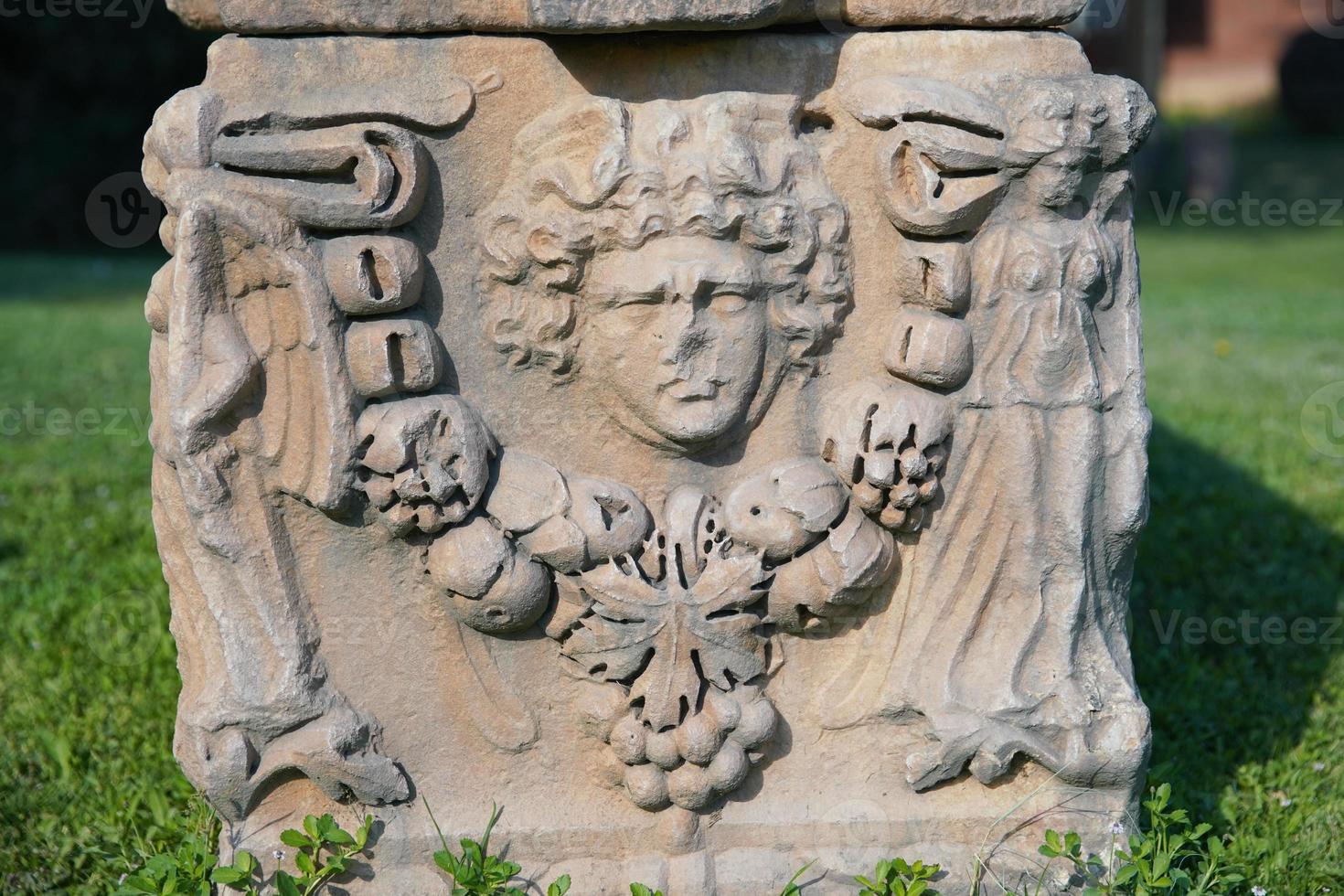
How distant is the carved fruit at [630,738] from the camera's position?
213cm

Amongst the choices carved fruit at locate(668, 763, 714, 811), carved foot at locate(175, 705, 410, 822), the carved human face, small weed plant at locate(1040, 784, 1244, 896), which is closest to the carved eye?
the carved human face

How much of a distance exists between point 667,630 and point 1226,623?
1.89m

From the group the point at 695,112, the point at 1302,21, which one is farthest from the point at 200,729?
the point at 1302,21

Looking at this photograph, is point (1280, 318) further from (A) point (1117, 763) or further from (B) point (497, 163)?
(B) point (497, 163)

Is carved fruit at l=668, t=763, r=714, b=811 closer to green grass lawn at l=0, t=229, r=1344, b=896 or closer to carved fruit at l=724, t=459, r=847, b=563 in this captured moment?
carved fruit at l=724, t=459, r=847, b=563

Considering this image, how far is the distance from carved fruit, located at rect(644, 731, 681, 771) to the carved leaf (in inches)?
0.7

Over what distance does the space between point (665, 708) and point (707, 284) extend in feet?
2.20

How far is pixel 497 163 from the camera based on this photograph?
1985mm

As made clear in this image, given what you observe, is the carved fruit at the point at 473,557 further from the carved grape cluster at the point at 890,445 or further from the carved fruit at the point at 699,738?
the carved grape cluster at the point at 890,445

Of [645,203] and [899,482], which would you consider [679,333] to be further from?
[899,482]

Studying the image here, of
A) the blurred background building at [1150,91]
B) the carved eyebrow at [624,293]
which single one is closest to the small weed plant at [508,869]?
the carved eyebrow at [624,293]

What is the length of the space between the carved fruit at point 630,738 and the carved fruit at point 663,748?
0.03 feet

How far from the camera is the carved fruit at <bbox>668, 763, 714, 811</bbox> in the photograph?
2150 mm

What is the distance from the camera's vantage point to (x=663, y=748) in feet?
6.99
